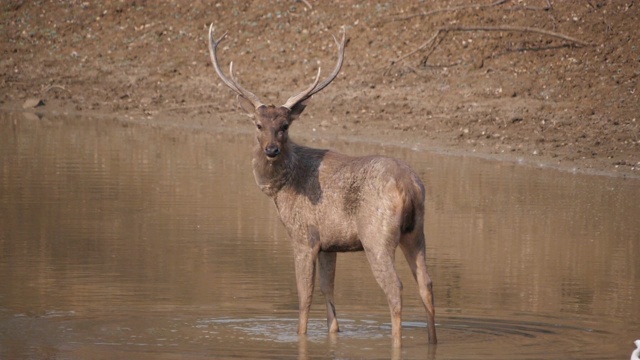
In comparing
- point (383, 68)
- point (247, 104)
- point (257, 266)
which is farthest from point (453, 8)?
point (247, 104)

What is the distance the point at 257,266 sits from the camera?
1241 cm

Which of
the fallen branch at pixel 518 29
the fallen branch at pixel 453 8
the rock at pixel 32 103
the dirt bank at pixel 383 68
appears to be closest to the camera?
the dirt bank at pixel 383 68

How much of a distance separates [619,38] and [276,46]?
671 centimetres

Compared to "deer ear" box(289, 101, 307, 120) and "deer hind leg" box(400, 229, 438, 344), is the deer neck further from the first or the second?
"deer hind leg" box(400, 229, 438, 344)

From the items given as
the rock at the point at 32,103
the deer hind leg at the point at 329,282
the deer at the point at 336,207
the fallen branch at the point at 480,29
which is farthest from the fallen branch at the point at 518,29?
the deer hind leg at the point at 329,282

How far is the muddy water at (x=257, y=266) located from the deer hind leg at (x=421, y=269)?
20 centimetres

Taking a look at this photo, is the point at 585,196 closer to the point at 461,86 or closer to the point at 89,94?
the point at 461,86

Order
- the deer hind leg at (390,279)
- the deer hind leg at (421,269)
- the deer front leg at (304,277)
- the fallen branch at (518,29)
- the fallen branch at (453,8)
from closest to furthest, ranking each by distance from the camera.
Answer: the deer hind leg at (390,279) → the deer hind leg at (421,269) → the deer front leg at (304,277) → the fallen branch at (518,29) → the fallen branch at (453,8)

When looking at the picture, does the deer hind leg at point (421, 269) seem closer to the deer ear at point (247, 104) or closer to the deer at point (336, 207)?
the deer at point (336, 207)

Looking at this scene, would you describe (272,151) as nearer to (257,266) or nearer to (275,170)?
(275,170)

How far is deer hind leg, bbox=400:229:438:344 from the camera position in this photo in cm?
962

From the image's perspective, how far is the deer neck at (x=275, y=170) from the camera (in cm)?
1005

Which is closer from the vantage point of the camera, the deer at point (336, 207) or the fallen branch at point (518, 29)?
the deer at point (336, 207)

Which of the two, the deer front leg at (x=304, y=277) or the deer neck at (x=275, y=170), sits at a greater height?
the deer neck at (x=275, y=170)
